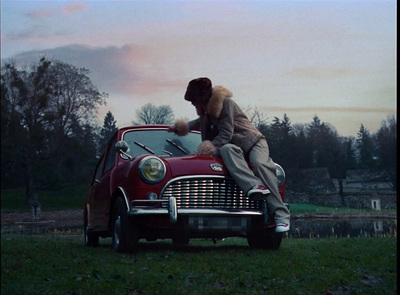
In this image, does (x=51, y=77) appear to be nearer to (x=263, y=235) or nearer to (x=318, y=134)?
(x=263, y=235)

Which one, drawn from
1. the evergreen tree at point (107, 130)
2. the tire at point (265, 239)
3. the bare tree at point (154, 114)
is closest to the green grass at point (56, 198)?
the evergreen tree at point (107, 130)

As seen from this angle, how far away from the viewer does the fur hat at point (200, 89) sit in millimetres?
6379

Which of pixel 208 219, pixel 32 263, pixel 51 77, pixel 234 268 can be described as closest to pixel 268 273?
pixel 234 268

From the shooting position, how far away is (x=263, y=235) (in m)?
6.41

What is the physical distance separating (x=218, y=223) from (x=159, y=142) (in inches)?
61.1

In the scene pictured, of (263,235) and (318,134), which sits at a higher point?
(318,134)

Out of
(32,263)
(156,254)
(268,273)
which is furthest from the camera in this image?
(156,254)

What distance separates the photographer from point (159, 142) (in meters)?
6.77

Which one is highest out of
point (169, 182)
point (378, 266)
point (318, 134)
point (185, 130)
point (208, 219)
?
point (318, 134)

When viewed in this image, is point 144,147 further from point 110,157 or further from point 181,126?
point 110,157

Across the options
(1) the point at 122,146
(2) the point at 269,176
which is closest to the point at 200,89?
(1) the point at 122,146

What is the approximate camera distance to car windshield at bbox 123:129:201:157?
668cm

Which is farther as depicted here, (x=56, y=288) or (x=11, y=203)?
→ (x=11, y=203)

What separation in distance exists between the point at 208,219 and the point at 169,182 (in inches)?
21.0
